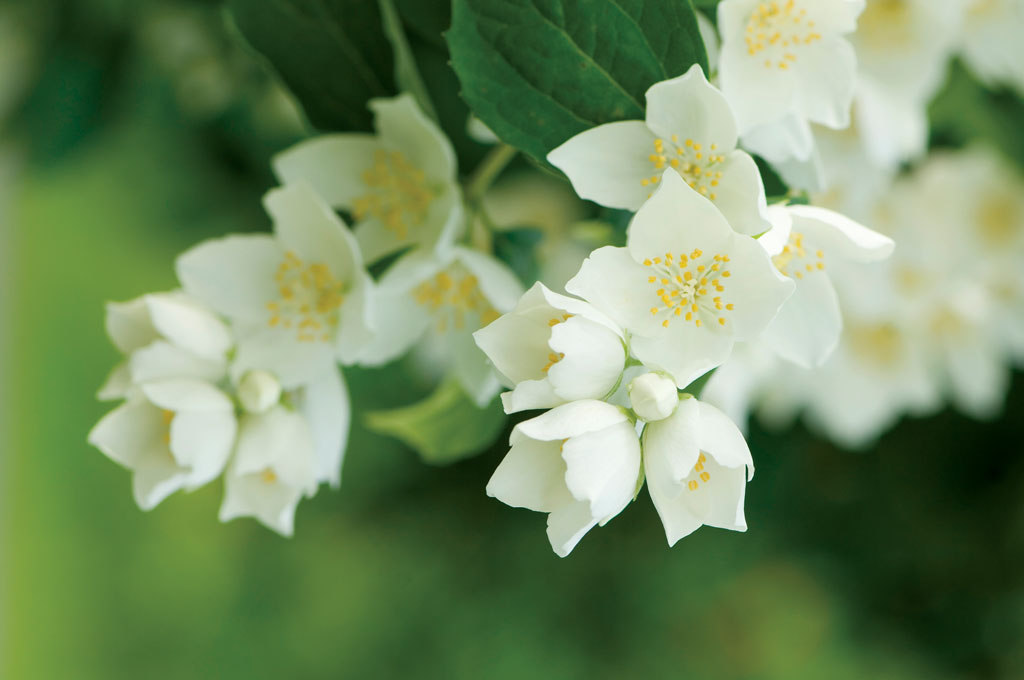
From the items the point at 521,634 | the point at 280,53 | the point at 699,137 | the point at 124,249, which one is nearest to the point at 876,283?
the point at 699,137

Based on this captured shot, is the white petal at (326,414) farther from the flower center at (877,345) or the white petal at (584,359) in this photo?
the flower center at (877,345)

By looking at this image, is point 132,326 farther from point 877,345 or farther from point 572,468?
point 877,345

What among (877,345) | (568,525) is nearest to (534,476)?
(568,525)

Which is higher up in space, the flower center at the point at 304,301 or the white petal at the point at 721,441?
the flower center at the point at 304,301

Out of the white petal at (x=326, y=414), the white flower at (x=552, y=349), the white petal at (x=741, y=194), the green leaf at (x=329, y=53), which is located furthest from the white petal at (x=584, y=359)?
the green leaf at (x=329, y=53)

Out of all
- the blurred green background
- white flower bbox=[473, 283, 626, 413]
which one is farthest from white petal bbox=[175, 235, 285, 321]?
the blurred green background
